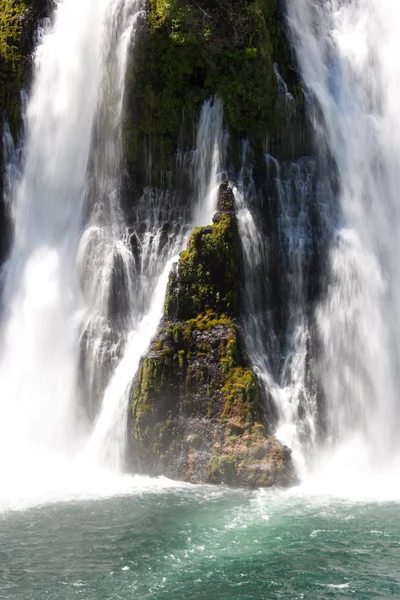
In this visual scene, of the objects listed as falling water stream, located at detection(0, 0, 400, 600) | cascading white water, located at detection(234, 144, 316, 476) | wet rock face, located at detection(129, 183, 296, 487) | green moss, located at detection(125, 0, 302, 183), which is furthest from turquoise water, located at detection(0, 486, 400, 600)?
green moss, located at detection(125, 0, 302, 183)

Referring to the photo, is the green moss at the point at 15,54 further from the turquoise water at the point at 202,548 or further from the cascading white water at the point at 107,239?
the turquoise water at the point at 202,548

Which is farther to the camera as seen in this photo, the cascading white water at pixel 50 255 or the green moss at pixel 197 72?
the green moss at pixel 197 72

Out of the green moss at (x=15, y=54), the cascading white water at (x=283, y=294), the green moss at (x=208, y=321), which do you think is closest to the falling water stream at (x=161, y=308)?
the cascading white water at (x=283, y=294)

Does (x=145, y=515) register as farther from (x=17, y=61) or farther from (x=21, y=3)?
(x=21, y=3)

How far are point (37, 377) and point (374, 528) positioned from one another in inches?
487

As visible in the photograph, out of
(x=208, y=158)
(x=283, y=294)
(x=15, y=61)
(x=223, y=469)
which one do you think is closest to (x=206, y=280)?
(x=283, y=294)

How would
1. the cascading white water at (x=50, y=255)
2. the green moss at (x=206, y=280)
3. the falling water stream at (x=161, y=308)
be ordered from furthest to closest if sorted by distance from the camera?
the cascading white water at (x=50, y=255)
the green moss at (x=206, y=280)
the falling water stream at (x=161, y=308)

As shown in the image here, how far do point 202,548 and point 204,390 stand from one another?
648 centimetres

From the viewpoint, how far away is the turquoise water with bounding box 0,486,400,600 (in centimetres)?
1144

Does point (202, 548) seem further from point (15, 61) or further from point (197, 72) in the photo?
point (15, 61)

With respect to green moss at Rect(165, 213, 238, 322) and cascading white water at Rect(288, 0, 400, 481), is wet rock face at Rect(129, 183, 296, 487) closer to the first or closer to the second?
green moss at Rect(165, 213, 238, 322)

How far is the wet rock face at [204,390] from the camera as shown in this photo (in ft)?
59.1

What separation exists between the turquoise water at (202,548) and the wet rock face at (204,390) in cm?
133

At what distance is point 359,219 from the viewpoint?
22.4m
